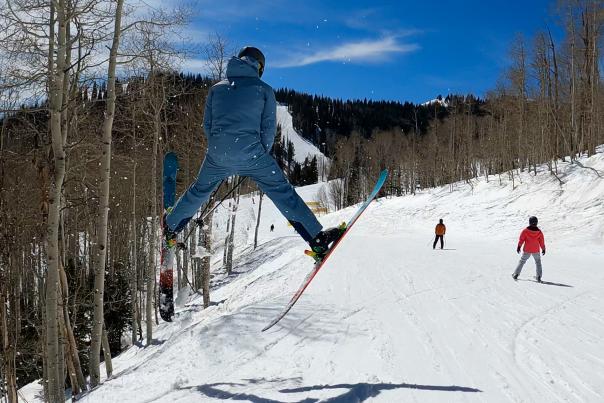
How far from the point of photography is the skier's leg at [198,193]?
4324mm

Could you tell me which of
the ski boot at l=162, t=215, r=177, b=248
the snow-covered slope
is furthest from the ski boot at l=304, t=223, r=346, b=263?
the snow-covered slope

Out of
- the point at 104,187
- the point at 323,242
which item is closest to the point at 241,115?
the point at 323,242

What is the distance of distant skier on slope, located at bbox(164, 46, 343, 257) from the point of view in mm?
4094

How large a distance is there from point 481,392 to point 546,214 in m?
26.4

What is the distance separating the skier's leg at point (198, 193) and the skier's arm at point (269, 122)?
504 millimetres

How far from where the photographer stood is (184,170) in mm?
18750

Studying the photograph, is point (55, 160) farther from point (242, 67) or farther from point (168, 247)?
point (242, 67)

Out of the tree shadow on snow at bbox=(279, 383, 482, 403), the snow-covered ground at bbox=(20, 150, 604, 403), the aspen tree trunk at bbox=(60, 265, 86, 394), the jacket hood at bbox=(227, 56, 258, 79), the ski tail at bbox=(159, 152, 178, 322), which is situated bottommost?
the aspen tree trunk at bbox=(60, 265, 86, 394)

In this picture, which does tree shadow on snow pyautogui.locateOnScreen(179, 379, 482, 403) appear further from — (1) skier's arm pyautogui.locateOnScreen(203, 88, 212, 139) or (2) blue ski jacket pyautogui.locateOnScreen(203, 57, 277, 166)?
(1) skier's arm pyautogui.locateOnScreen(203, 88, 212, 139)

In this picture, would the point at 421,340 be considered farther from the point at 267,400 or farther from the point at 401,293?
the point at 401,293

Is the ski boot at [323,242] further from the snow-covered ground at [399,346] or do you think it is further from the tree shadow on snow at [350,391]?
the tree shadow on snow at [350,391]

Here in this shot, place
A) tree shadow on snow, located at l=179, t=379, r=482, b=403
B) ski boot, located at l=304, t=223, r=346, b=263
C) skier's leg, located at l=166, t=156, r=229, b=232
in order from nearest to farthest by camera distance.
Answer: tree shadow on snow, located at l=179, t=379, r=482, b=403 < skier's leg, located at l=166, t=156, r=229, b=232 < ski boot, located at l=304, t=223, r=346, b=263

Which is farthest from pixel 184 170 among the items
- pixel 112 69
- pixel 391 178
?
pixel 391 178

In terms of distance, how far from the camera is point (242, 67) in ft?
13.6
